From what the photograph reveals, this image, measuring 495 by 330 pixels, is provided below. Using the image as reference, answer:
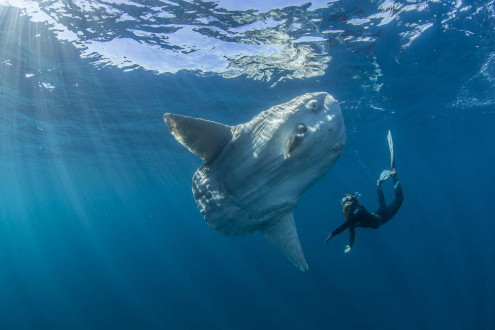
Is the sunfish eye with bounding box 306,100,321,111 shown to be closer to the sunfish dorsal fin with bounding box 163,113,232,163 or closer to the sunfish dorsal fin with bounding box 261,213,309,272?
the sunfish dorsal fin with bounding box 163,113,232,163

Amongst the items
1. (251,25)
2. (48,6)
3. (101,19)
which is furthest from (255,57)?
(48,6)

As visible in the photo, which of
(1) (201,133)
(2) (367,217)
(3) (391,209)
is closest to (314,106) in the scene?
(1) (201,133)

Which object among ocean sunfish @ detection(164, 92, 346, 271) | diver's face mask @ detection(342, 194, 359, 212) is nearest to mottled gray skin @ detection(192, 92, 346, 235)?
ocean sunfish @ detection(164, 92, 346, 271)

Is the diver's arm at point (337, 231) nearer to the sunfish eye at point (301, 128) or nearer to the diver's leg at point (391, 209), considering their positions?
the diver's leg at point (391, 209)

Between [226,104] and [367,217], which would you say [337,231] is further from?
[226,104]

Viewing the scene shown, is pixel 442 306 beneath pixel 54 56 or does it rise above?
beneath

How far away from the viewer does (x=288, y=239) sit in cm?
278

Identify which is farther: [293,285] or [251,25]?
[293,285]

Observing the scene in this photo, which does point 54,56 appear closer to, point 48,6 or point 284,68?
point 48,6

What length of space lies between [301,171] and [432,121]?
106 ft

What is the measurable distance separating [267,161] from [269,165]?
4 centimetres

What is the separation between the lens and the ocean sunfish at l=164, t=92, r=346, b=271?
7.59 ft

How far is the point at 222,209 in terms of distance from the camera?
8.98 ft

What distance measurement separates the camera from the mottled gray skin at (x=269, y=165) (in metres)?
2.31
